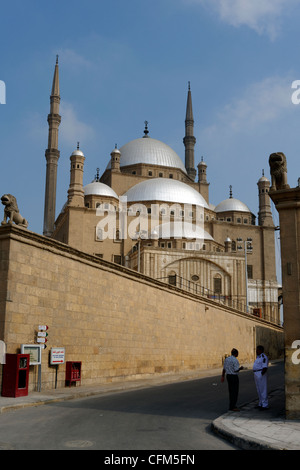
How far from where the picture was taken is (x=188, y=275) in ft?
123

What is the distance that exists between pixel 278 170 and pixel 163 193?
39720mm

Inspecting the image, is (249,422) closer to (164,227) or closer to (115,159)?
(164,227)

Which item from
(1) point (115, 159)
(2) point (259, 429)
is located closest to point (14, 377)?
(2) point (259, 429)

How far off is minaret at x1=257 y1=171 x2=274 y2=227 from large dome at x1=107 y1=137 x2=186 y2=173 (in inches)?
389

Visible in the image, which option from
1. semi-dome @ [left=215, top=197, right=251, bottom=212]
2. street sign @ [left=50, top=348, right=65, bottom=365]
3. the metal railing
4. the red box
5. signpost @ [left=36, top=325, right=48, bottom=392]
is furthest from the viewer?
semi-dome @ [left=215, top=197, right=251, bottom=212]

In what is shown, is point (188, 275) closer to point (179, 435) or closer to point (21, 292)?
point (21, 292)

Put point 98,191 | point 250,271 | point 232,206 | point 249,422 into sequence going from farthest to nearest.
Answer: point 232,206, point 250,271, point 98,191, point 249,422

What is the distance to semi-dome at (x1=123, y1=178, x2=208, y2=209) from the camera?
48156 millimetres

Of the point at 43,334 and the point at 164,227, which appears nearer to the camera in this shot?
the point at 43,334

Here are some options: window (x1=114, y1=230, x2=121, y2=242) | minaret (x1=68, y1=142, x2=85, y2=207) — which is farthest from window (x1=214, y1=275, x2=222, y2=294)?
minaret (x1=68, y1=142, x2=85, y2=207)

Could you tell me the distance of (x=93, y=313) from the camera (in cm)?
1430

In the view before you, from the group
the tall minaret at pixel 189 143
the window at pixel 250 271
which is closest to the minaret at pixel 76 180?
the window at pixel 250 271

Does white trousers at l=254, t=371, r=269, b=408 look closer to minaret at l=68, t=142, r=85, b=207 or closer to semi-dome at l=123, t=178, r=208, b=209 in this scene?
minaret at l=68, t=142, r=85, b=207

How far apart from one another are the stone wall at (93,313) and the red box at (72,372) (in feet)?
0.54
